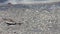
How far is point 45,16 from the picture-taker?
474cm

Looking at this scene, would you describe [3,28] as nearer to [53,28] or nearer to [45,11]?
[53,28]

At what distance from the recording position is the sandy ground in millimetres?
3885

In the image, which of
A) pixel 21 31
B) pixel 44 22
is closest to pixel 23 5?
pixel 44 22

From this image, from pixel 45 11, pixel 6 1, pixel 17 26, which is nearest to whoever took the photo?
pixel 17 26

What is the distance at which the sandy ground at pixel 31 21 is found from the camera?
3885mm

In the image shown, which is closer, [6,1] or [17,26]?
[17,26]

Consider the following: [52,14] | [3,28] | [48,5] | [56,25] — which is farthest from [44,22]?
[48,5]

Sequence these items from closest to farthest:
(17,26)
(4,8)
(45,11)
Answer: (17,26) → (45,11) → (4,8)

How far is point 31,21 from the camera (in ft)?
14.5

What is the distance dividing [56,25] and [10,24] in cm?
110

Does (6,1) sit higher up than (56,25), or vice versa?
(6,1)

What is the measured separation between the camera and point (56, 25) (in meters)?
4.21

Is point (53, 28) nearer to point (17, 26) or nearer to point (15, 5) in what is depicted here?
point (17, 26)

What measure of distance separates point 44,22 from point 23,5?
72.5 inches
